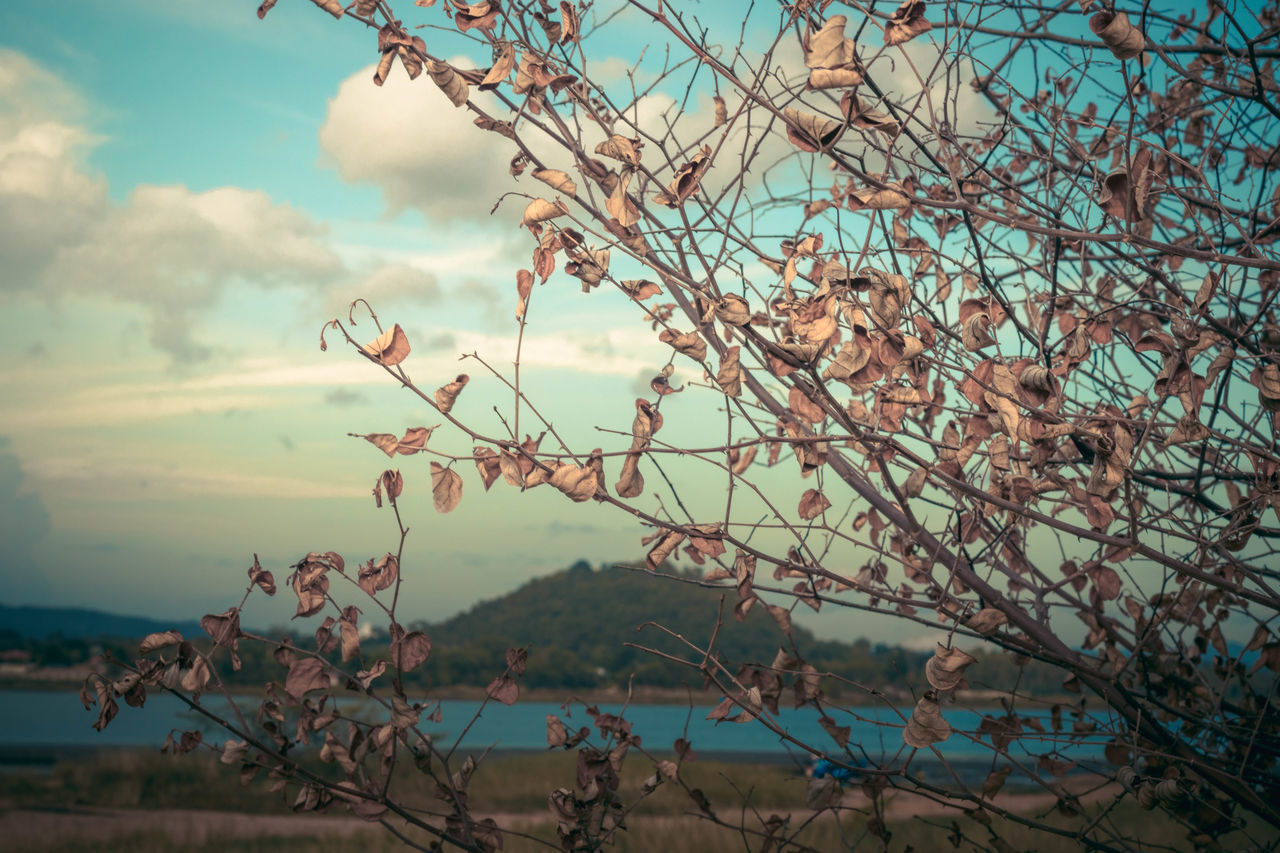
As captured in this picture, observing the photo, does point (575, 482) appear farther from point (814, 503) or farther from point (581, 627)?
point (581, 627)

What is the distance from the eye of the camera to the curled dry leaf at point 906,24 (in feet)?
4.24

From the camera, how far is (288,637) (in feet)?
5.16

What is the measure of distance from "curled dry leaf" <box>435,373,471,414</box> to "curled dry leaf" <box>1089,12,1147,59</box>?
1.10 m

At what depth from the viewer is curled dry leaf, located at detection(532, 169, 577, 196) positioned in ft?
4.72

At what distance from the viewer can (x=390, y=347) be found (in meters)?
1.41

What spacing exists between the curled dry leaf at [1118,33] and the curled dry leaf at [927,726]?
1.05 meters

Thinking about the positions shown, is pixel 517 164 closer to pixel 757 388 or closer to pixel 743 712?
pixel 757 388

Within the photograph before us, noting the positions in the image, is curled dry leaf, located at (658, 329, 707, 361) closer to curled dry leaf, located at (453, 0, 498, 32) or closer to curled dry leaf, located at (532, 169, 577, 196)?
curled dry leaf, located at (532, 169, 577, 196)

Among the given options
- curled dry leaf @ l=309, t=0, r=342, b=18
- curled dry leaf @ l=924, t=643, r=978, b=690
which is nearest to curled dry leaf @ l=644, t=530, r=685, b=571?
curled dry leaf @ l=924, t=643, r=978, b=690

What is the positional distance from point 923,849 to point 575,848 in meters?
6.94

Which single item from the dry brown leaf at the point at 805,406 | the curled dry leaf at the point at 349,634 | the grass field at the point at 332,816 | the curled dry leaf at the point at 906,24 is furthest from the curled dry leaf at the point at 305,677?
the grass field at the point at 332,816

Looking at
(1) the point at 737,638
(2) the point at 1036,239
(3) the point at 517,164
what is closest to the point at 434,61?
(3) the point at 517,164

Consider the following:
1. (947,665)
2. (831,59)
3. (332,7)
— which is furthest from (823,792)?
(332,7)

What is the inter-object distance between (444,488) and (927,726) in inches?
35.4
